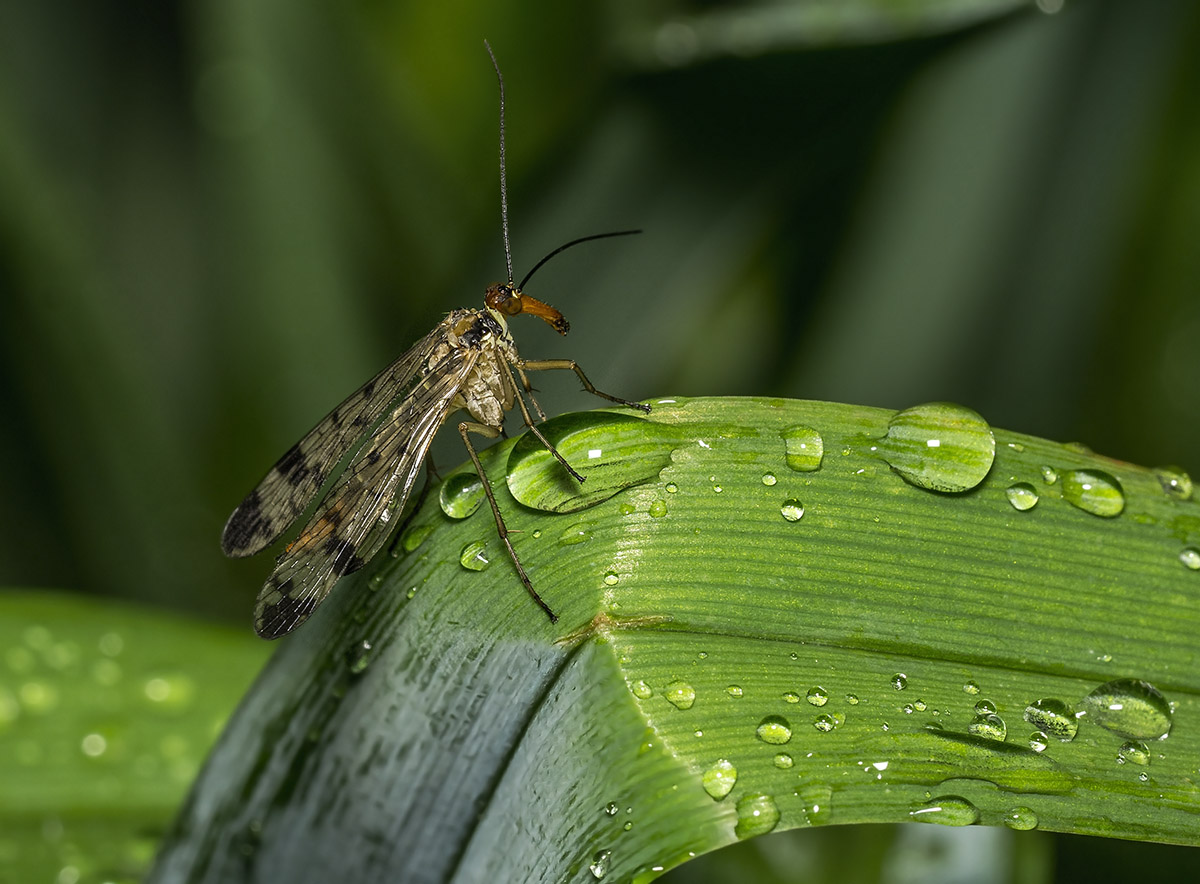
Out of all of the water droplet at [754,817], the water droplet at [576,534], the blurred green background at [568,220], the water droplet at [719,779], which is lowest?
the water droplet at [754,817]

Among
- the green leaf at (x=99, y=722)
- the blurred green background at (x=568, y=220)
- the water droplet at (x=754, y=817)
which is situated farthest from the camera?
the blurred green background at (x=568, y=220)

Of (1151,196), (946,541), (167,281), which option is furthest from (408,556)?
(1151,196)

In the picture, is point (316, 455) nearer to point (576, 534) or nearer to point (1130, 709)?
point (576, 534)

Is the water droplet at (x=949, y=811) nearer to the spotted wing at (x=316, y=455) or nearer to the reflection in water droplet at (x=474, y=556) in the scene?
the reflection in water droplet at (x=474, y=556)

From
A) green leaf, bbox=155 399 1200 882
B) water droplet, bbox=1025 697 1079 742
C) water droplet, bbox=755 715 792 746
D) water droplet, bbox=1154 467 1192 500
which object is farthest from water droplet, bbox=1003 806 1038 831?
water droplet, bbox=1154 467 1192 500

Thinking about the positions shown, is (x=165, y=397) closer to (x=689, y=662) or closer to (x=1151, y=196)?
(x=689, y=662)

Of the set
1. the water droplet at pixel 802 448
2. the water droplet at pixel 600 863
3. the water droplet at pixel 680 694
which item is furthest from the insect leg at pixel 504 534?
the water droplet at pixel 802 448

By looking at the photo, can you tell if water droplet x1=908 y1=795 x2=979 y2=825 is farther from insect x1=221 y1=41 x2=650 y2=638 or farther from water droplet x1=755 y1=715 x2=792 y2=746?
insect x1=221 y1=41 x2=650 y2=638
